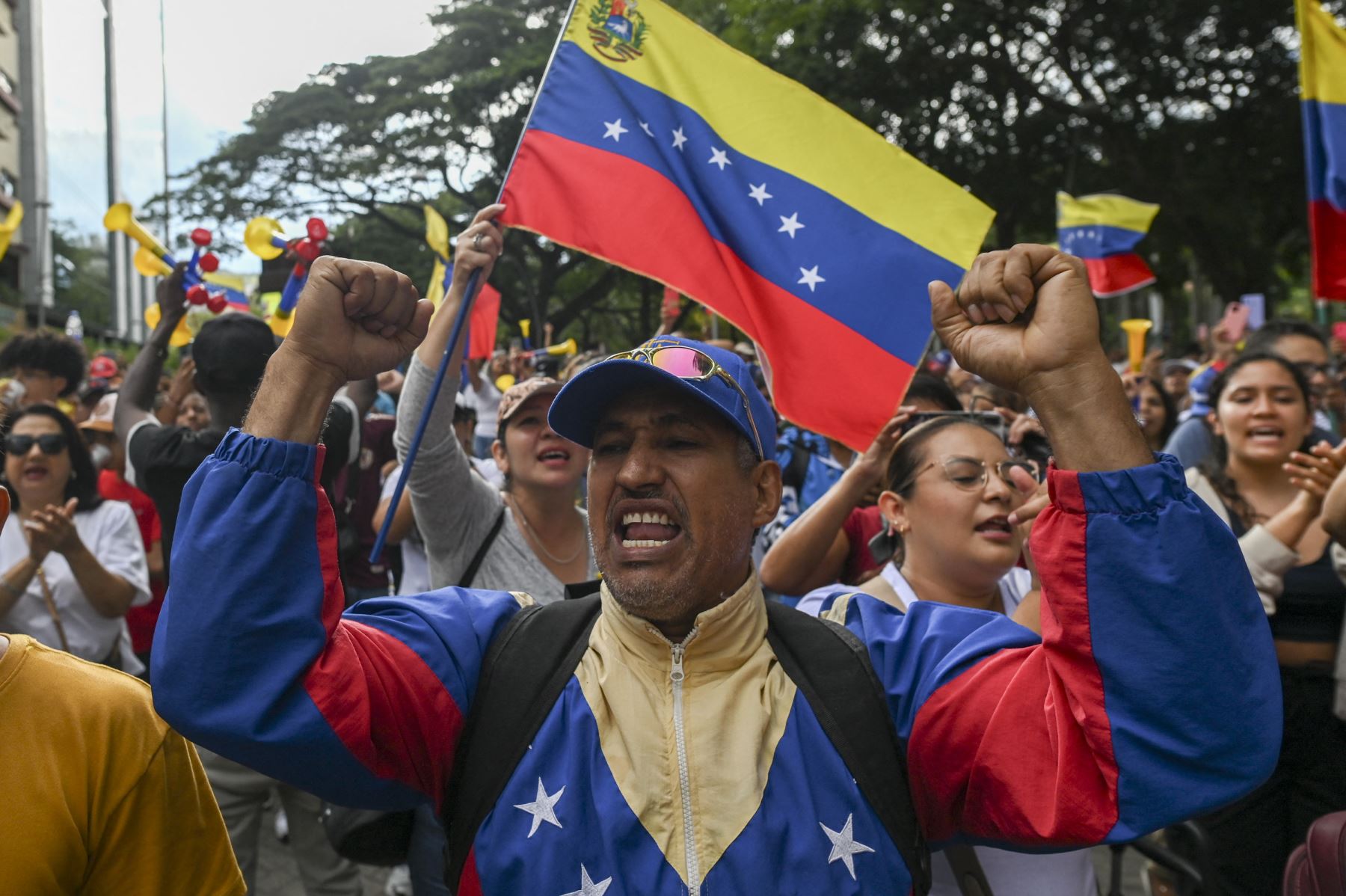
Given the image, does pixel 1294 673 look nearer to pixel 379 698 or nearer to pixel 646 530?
pixel 646 530

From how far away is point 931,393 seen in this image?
4.55 metres

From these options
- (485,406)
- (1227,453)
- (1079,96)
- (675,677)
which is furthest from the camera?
(1079,96)

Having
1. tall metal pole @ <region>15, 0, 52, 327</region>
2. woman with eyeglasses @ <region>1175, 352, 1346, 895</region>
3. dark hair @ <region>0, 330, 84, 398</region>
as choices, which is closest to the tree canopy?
dark hair @ <region>0, 330, 84, 398</region>

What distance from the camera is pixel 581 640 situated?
2041 millimetres

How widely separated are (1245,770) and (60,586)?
12.4 feet

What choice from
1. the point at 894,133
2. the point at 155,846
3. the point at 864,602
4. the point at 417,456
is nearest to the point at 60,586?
the point at 417,456

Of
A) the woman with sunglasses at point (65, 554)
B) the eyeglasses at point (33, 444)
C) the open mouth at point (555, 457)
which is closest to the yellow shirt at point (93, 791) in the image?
the open mouth at point (555, 457)

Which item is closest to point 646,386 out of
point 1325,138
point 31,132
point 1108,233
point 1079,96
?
point 1325,138

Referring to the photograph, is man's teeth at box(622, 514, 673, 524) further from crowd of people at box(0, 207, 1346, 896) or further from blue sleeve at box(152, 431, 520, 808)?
blue sleeve at box(152, 431, 520, 808)

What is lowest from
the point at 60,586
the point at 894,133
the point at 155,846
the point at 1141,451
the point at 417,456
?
the point at 60,586

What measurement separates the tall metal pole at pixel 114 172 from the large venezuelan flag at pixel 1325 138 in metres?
37.9

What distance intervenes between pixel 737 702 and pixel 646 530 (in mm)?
348

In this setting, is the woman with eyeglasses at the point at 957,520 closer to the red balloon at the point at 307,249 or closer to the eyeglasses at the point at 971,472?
the eyeglasses at the point at 971,472

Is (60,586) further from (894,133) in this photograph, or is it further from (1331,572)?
(894,133)
